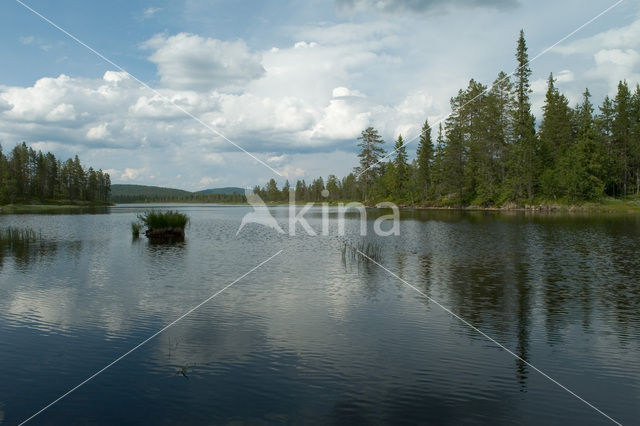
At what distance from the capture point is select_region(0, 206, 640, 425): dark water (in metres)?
8.64

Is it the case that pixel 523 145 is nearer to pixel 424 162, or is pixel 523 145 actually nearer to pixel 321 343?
pixel 424 162

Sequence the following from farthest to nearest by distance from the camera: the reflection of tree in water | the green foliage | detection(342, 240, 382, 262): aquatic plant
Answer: the green foliage, detection(342, 240, 382, 262): aquatic plant, the reflection of tree in water

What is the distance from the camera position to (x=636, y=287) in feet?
63.1

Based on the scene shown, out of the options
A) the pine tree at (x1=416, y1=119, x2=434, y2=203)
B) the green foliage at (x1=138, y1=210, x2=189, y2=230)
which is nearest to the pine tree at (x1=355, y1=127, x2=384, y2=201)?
the pine tree at (x1=416, y1=119, x2=434, y2=203)

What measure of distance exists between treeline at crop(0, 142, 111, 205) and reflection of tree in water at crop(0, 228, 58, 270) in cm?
9550

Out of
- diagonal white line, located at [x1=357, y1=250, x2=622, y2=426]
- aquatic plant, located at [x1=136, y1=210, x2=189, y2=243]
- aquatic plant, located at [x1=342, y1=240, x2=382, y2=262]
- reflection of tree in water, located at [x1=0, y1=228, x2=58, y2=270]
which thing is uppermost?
aquatic plant, located at [x1=136, y1=210, x2=189, y2=243]

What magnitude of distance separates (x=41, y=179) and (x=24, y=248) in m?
132

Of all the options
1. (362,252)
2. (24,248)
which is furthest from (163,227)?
(362,252)

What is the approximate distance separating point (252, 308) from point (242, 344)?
403 cm

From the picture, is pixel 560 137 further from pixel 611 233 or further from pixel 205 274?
pixel 205 274

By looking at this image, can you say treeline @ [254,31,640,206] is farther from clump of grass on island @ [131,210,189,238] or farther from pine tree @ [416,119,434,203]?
clump of grass on island @ [131,210,189,238]

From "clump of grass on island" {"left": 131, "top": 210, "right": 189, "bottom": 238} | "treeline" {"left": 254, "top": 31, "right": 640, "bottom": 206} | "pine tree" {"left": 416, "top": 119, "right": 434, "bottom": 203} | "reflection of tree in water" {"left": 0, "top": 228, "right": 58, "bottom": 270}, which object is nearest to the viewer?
"reflection of tree in water" {"left": 0, "top": 228, "right": 58, "bottom": 270}

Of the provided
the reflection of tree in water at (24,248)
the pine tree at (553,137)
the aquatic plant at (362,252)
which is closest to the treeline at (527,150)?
the pine tree at (553,137)

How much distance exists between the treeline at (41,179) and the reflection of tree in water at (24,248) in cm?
9550
